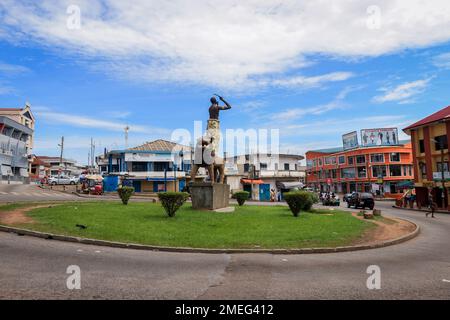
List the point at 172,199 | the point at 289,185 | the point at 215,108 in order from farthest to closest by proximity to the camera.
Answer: the point at 289,185 < the point at 215,108 < the point at 172,199

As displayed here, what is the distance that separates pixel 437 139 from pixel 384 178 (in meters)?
28.2

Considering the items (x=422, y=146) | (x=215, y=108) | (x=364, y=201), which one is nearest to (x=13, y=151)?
(x=215, y=108)

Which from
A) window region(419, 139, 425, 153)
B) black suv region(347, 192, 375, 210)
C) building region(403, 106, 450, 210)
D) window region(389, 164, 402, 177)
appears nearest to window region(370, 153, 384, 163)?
window region(389, 164, 402, 177)

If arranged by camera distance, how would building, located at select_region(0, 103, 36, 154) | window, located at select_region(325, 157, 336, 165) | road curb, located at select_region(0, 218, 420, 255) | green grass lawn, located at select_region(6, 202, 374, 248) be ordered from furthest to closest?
window, located at select_region(325, 157, 336, 165), building, located at select_region(0, 103, 36, 154), green grass lawn, located at select_region(6, 202, 374, 248), road curb, located at select_region(0, 218, 420, 255)

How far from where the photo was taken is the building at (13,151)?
2111 inches

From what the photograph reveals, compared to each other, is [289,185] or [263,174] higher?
[263,174]

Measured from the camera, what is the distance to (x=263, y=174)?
61656 millimetres

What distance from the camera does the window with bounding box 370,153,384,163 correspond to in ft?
214

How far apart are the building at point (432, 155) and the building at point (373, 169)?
63.2ft

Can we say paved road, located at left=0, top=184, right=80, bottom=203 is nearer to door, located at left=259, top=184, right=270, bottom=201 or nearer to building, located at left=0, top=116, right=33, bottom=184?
building, located at left=0, top=116, right=33, bottom=184

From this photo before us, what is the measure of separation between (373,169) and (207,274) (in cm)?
6535

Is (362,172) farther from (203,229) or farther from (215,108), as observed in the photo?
(203,229)

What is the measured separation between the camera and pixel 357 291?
6.21 meters

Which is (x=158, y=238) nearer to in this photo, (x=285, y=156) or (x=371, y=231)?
(x=371, y=231)
